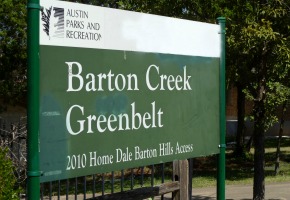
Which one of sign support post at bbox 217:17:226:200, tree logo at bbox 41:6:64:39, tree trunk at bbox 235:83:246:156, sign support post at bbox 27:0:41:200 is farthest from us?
tree trunk at bbox 235:83:246:156

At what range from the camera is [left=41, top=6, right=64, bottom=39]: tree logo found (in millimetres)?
3980

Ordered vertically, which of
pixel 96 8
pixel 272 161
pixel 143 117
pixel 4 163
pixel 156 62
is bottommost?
pixel 272 161

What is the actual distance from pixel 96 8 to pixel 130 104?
31.7 inches

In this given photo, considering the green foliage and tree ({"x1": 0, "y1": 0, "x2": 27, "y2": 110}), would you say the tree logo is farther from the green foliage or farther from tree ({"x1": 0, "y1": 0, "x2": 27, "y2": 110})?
tree ({"x1": 0, "y1": 0, "x2": 27, "y2": 110})

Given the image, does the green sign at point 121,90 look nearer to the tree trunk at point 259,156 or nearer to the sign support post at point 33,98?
the sign support post at point 33,98

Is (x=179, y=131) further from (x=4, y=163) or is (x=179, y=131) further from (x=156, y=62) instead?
(x=4, y=163)

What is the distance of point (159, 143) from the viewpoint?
5000 mm

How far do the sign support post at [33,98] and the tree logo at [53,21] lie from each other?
82 millimetres

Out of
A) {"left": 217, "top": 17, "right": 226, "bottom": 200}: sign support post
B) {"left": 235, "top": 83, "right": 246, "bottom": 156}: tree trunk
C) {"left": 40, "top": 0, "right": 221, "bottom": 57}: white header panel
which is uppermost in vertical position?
{"left": 40, "top": 0, "right": 221, "bottom": 57}: white header panel

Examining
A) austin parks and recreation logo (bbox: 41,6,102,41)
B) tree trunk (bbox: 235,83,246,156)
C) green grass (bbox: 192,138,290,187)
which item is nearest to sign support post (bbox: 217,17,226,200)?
austin parks and recreation logo (bbox: 41,6,102,41)

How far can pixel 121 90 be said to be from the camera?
15.1ft

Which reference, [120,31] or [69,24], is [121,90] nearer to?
[120,31]

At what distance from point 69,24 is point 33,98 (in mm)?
621

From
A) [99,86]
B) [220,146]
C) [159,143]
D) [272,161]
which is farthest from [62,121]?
[272,161]
